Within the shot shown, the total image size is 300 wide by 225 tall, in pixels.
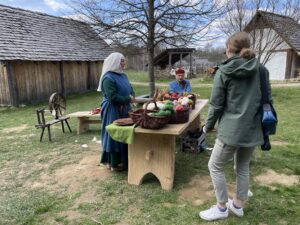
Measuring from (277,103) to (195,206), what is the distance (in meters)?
8.92

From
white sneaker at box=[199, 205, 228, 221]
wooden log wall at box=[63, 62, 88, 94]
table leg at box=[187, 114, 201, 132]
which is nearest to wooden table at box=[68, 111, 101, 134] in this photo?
table leg at box=[187, 114, 201, 132]

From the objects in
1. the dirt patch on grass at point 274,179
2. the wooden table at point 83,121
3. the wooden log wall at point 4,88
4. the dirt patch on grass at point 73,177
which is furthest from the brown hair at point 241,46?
the wooden log wall at point 4,88

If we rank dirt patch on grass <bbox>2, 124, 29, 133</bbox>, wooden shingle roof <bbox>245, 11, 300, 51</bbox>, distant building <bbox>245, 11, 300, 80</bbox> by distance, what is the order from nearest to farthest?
dirt patch on grass <bbox>2, 124, 29, 133</bbox>
wooden shingle roof <bbox>245, 11, 300, 51</bbox>
distant building <bbox>245, 11, 300, 80</bbox>

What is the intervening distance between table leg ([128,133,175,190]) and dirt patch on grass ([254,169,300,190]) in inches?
50.6

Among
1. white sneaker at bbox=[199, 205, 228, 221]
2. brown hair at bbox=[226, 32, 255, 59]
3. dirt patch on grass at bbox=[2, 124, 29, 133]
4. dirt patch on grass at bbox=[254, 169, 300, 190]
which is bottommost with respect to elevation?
dirt patch on grass at bbox=[2, 124, 29, 133]

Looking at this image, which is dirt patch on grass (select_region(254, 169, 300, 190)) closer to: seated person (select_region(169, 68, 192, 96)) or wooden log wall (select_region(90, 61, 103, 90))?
seated person (select_region(169, 68, 192, 96))

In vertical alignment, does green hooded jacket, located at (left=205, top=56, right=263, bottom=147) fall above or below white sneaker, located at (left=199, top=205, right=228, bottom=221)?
above

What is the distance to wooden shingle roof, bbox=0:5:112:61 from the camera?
12.4 meters

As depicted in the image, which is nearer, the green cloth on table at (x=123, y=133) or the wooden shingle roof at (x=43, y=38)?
the green cloth on table at (x=123, y=133)

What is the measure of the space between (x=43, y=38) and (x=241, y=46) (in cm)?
1399

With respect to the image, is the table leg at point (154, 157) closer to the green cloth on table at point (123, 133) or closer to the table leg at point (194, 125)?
the green cloth on table at point (123, 133)

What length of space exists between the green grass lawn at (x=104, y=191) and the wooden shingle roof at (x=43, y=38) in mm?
7346

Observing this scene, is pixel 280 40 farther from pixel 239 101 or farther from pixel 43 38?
pixel 239 101

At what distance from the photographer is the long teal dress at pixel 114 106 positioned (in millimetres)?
4078
